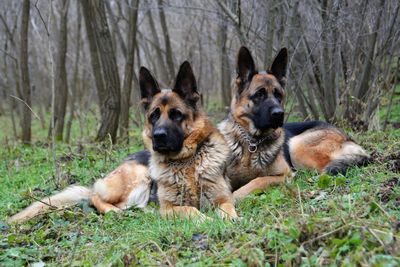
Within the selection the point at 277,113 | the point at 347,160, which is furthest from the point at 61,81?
the point at 347,160

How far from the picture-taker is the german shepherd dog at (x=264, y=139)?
19.7ft

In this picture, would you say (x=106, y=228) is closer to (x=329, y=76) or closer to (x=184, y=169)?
(x=184, y=169)

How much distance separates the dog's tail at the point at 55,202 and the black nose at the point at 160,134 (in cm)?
134

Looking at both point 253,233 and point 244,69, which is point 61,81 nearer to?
point 244,69

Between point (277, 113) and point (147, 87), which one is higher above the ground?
point (147, 87)

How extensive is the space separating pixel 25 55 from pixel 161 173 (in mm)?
8050

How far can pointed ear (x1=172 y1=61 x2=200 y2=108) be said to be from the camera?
5.64m

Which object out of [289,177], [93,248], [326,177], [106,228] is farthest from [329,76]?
[93,248]

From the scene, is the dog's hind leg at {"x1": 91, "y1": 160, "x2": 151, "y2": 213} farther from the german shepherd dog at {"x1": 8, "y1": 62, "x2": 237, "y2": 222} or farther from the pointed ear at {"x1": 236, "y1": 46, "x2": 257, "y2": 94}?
the pointed ear at {"x1": 236, "y1": 46, "x2": 257, "y2": 94}

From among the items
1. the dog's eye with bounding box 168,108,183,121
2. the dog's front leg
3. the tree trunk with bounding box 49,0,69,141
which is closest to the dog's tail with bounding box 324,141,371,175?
the dog's front leg

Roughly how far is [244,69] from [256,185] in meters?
1.55

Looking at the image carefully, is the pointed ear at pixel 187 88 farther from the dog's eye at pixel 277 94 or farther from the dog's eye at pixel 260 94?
the dog's eye at pixel 277 94

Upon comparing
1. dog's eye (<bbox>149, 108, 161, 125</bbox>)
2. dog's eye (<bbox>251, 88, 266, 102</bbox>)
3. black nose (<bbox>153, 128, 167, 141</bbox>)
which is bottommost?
black nose (<bbox>153, 128, 167, 141</bbox>)

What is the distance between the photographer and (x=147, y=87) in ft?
18.7
